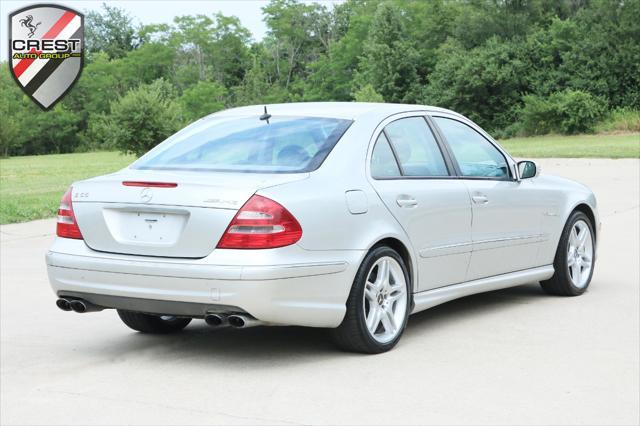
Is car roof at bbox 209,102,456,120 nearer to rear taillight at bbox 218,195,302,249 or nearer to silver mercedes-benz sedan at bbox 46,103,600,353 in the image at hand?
silver mercedes-benz sedan at bbox 46,103,600,353

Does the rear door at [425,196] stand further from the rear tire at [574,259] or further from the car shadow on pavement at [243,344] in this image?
the rear tire at [574,259]

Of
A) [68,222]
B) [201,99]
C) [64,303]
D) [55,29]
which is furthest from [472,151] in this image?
[201,99]

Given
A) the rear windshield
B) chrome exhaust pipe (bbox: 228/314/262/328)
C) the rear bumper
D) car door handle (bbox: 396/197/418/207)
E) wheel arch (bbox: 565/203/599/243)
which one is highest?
the rear windshield

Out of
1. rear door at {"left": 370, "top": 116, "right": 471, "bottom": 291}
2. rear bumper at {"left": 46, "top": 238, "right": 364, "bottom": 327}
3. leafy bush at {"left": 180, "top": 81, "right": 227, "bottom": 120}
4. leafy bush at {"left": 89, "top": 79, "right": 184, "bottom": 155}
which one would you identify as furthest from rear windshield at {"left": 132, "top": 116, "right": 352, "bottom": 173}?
leafy bush at {"left": 180, "top": 81, "right": 227, "bottom": 120}

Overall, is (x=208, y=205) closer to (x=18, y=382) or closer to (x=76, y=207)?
(x=76, y=207)

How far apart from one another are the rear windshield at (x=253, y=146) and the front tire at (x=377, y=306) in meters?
0.72

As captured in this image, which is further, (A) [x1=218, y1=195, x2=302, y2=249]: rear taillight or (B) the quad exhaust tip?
(B) the quad exhaust tip

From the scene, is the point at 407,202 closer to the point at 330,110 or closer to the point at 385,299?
the point at 385,299

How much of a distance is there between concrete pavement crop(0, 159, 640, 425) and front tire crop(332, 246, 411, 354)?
0.32 ft

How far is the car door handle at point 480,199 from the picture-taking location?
24.3 ft

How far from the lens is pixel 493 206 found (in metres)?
7.62

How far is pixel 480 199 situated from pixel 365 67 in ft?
271

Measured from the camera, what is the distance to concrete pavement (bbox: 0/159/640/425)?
16.7ft

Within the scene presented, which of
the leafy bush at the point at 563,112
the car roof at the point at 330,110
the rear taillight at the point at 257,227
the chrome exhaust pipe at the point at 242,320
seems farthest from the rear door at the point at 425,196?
the leafy bush at the point at 563,112
